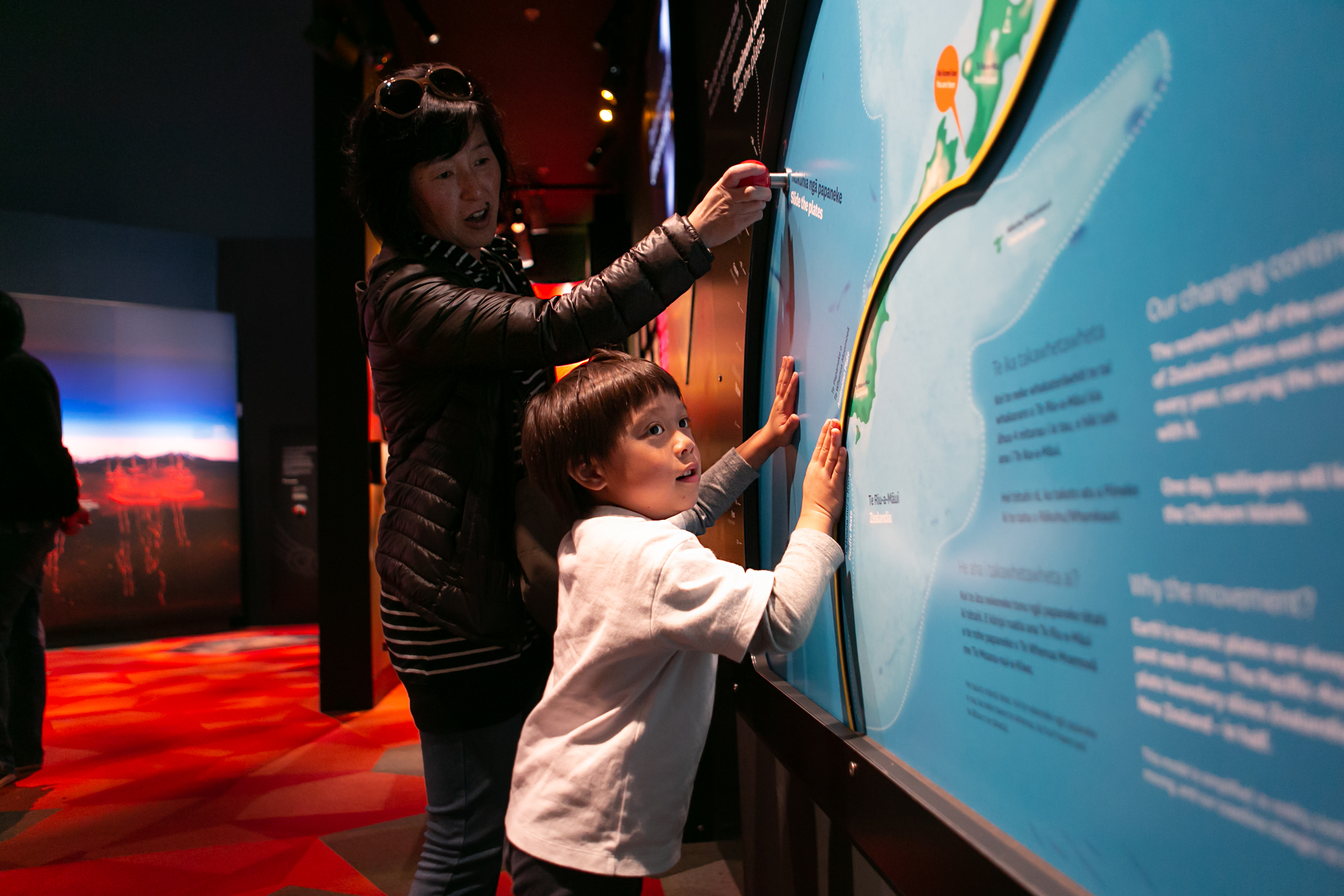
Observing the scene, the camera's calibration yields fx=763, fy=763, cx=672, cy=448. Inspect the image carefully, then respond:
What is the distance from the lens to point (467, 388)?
102 cm

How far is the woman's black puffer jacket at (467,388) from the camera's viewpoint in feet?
3.05

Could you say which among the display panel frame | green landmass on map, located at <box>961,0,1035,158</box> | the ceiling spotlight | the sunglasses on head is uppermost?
the ceiling spotlight

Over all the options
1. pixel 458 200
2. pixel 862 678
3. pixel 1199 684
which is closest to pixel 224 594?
pixel 458 200

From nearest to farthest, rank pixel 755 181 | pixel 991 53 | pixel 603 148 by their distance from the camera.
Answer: pixel 991 53
pixel 755 181
pixel 603 148

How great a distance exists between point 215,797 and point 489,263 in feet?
7.76

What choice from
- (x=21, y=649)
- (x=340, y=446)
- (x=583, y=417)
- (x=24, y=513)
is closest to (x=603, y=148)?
(x=340, y=446)

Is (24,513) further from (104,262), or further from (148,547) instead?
(104,262)

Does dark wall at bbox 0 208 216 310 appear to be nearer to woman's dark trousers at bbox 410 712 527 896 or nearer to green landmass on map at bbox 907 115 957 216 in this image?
woman's dark trousers at bbox 410 712 527 896

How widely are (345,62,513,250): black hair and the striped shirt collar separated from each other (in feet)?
0.14

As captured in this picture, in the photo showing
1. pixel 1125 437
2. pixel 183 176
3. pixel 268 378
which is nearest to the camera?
pixel 1125 437

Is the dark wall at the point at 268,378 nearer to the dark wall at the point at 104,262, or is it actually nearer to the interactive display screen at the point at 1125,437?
the dark wall at the point at 104,262

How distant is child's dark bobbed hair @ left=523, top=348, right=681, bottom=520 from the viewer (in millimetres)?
933

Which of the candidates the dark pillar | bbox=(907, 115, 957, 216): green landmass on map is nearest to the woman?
bbox=(907, 115, 957, 216): green landmass on map

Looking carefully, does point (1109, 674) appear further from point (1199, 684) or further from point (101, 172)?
point (101, 172)
